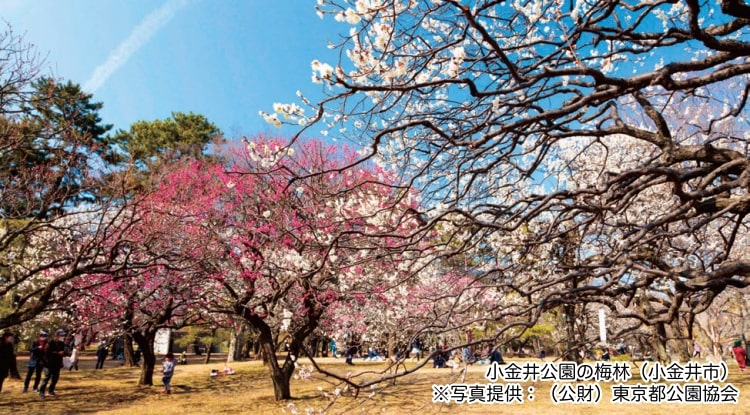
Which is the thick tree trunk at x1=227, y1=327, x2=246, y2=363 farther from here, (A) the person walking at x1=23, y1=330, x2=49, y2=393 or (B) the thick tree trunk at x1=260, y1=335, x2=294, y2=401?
(B) the thick tree trunk at x1=260, y1=335, x2=294, y2=401

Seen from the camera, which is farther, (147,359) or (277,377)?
(147,359)

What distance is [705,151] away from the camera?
371 cm

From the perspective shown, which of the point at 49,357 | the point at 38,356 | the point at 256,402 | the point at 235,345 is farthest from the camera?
the point at 235,345

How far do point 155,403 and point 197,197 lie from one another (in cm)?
627

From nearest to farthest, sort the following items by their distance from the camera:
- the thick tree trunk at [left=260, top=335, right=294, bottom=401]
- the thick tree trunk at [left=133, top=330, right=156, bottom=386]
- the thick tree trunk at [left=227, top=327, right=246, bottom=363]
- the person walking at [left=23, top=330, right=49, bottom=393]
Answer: the thick tree trunk at [left=260, top=335, right=294, bottom=401] → the person walking at [left=23, top=330, right=49, bottom=393] → the thick tree trunk at [left=133, top=330, right=156, bottom=386] → the thick tree trunk at [left=227, top=327, right=246, bottom=363]

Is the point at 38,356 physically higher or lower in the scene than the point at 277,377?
higher

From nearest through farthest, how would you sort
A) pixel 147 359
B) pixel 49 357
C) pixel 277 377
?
pixel 277 377 < pixel 49 357 < pixel 147 359

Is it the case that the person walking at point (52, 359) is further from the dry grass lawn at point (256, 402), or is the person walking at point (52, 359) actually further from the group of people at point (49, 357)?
the dry grass lawn at point (256, 402)

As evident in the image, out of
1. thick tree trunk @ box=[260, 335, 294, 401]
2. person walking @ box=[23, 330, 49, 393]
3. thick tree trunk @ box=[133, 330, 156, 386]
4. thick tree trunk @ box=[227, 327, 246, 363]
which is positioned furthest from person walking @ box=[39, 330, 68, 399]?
thick tree trunk @ box=[227, 327, 246, 363]

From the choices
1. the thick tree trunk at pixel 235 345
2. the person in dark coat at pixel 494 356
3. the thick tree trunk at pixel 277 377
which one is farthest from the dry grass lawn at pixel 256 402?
the thick tree trunk at pixel 235 345

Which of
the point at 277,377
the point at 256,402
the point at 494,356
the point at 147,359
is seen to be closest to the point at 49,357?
Answer: the point at 147,359

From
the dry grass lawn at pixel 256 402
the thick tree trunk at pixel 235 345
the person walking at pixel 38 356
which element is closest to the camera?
the dry grass lawn at pixel 256 402

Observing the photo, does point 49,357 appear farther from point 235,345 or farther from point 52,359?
point 235,345

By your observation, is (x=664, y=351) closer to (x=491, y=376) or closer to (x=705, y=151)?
(x=491, y=376)
